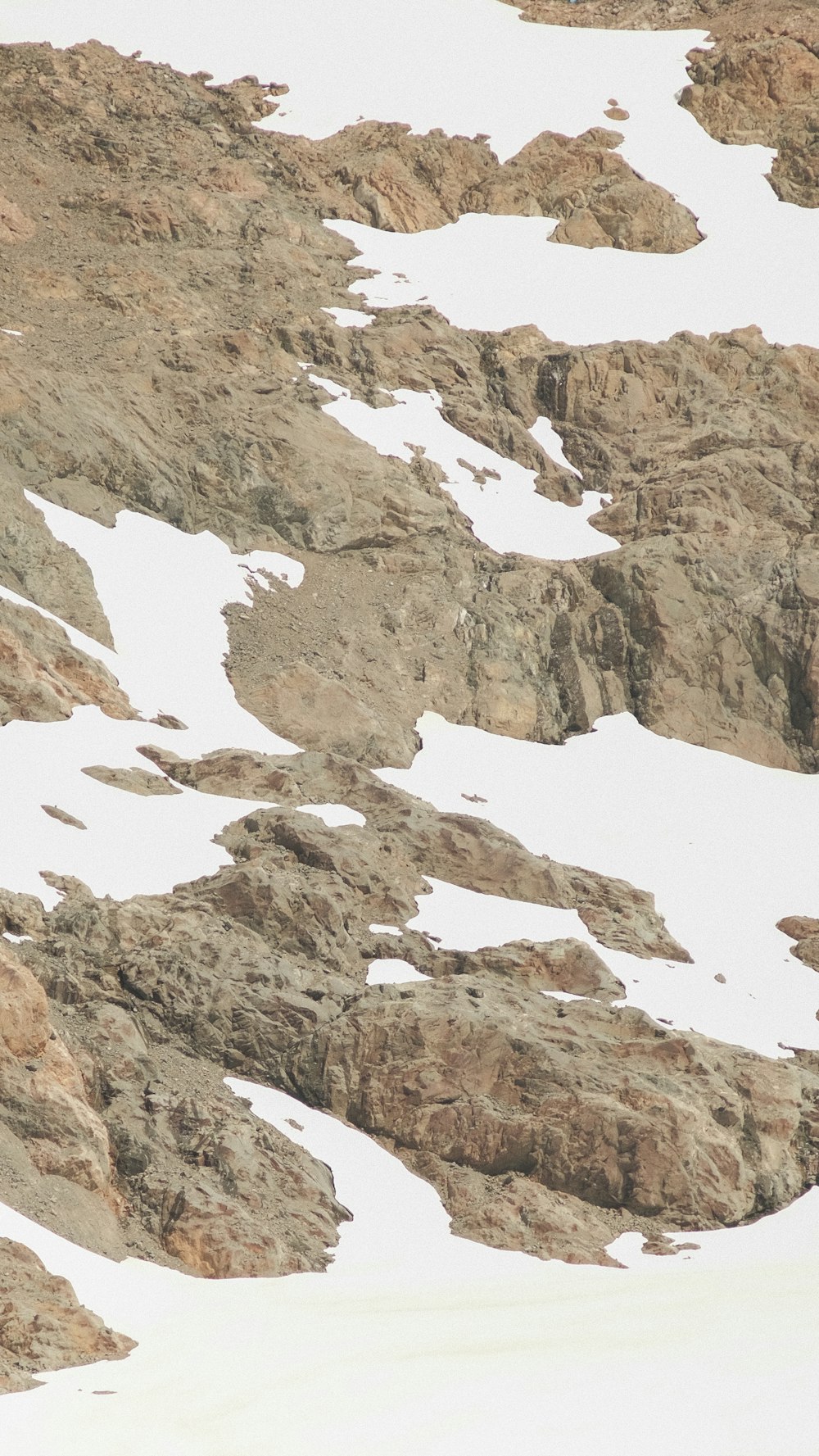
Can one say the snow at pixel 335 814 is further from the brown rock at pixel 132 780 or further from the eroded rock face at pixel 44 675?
the eroded rock face at pixel 44 675

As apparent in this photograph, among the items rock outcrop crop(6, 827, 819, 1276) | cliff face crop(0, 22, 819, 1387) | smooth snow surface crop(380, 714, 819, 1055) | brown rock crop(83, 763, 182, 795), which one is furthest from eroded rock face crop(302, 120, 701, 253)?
rock outcrop crop(6, 827, 819, 1276)

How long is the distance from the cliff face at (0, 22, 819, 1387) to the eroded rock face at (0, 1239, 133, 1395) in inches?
1.6

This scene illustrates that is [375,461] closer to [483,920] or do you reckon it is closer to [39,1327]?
[483,920]

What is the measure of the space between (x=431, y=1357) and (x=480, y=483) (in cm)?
2528

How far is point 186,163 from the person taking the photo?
41.8 meters

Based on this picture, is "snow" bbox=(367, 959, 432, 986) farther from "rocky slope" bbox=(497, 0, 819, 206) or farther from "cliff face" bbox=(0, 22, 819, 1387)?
"rocky slope" bbox=(497, 0, 819, 206)

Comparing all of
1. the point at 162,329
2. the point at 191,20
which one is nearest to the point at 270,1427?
the point at 162,329

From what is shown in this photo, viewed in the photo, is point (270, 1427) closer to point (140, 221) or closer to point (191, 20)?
point (140, 221)

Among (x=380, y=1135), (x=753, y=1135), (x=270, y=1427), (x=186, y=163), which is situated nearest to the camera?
(x=270, y=1427)

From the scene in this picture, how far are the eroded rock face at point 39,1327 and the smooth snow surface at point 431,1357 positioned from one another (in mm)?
206

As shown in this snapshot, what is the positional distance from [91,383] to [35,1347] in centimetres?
2309

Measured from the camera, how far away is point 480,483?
35156mm

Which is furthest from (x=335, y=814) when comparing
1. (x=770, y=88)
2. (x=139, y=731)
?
(x=770, y=88)

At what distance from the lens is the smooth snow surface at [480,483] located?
3422 centimetres
